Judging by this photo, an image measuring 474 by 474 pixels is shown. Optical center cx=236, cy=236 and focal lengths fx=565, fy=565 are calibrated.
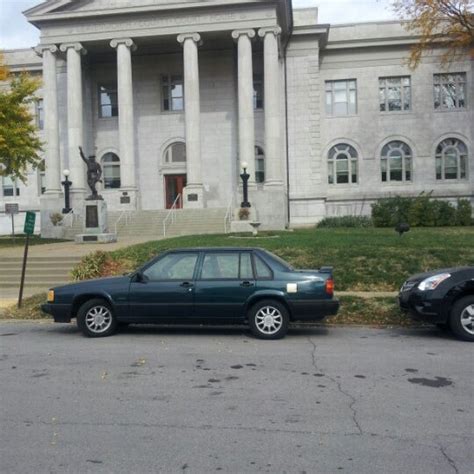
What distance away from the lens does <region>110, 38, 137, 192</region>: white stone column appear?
108 feet

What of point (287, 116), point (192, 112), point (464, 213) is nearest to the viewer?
point (464, 213)

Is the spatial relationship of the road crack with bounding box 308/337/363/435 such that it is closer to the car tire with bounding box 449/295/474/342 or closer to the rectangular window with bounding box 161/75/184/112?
the car tire with bounding box 449/295/474/342

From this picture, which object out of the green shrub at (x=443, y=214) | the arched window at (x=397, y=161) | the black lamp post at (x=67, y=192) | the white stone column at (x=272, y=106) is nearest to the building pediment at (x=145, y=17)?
the white stone column at (x=272, y=106)

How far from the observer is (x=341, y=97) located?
37.2 m

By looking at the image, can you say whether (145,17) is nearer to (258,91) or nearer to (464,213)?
(258,91)

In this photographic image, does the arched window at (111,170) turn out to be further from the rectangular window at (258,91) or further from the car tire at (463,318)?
the car tire at (463,318)

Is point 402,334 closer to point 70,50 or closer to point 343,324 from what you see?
point 343,324

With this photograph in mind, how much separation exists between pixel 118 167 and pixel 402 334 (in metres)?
30.7

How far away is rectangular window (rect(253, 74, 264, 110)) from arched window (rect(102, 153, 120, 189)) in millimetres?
9903

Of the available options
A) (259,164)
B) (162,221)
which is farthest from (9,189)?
(259,164)

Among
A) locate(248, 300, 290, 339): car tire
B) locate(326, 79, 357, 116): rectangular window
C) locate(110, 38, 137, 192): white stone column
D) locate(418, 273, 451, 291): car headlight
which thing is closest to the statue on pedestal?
locate(110, 38, 137, 192): white stone column

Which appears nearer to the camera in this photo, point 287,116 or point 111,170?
point 287,116

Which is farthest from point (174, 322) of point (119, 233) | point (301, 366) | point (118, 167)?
point (118, 167)

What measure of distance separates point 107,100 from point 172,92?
14.9 ft
